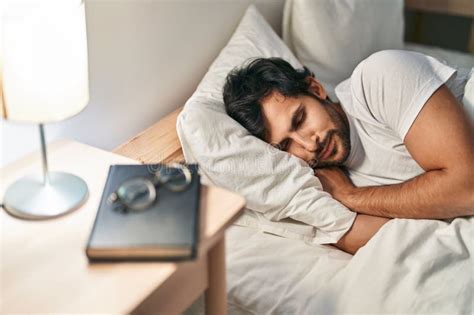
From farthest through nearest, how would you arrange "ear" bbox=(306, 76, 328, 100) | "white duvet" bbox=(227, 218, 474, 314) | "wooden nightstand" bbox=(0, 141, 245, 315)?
"ear" bbox=(306, 76, 328, 100) < "white duvet" bbox=(227, 218, 474, 314) < "wooden nightstand" bbox=(0, 141, 245, 315)

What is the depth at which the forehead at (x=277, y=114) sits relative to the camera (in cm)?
130

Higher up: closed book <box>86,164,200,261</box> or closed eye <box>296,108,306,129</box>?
closed book <box>86,164,200,261</box>

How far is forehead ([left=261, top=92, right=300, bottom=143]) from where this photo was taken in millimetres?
1305

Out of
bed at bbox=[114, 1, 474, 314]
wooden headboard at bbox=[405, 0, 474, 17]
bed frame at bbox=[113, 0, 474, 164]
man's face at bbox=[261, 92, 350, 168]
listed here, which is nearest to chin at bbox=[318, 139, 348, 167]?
man's face at bbox=[261, 92, 350, 168]

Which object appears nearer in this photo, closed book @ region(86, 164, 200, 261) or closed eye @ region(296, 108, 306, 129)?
closed book @ region(86, 164, 200, 261)

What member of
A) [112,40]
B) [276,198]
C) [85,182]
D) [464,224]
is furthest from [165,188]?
[464,224]

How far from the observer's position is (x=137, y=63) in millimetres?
1312

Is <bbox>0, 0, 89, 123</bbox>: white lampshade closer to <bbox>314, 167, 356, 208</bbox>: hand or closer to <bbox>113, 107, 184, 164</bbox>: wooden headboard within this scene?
<bbox>113, 107, 184, 164</bbox>: wooden headboard

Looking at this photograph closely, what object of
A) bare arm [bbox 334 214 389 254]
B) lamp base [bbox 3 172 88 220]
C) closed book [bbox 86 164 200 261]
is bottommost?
bare arm [bbox 334 214 389 254]

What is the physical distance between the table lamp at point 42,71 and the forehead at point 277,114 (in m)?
0.56

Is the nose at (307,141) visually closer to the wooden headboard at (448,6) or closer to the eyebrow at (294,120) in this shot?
the eyebrow at (294,120)

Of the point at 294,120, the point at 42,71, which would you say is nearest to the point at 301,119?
the point at 294,120

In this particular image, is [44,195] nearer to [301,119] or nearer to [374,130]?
[301,119]

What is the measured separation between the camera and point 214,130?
121 centimetres
